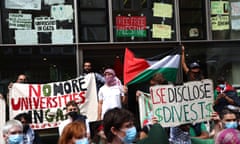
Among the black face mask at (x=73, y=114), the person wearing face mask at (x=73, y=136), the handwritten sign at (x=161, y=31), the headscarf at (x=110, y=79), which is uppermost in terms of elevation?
the handwritten sign at (x=161, y=31)

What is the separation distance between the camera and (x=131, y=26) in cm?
1040

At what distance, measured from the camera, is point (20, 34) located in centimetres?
977

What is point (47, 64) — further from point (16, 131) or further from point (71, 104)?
point (16, 131)

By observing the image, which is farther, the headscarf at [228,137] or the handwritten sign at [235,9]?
the handwritten sign at [235,9]

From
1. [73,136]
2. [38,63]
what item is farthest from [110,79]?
[73,136]

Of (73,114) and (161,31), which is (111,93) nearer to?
(73,114)

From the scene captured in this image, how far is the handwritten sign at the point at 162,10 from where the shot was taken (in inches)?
417

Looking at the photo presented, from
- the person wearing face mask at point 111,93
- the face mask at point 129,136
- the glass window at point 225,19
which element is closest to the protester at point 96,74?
the person wearing face mask at point 111,93

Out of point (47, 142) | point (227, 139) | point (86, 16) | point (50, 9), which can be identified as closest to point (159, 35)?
point (86, 16)

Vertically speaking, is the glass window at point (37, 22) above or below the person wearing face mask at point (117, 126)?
above

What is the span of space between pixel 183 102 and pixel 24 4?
4081 mm

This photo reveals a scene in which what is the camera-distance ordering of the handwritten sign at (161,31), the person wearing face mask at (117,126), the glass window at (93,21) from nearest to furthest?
the person wearing face mask at (117,126)
the glass window at (93,21)
the handwritten sign at (161,31)

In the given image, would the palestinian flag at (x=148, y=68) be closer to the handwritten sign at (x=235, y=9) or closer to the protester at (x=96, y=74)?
the protester at (x=96, y=74)

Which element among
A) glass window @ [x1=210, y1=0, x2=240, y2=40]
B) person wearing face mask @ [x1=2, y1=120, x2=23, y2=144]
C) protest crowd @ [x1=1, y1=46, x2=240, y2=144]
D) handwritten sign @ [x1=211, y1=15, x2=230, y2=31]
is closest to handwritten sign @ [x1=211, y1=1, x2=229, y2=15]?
glass window @ [x1=210, y1=0, x2=240, y2=40]
